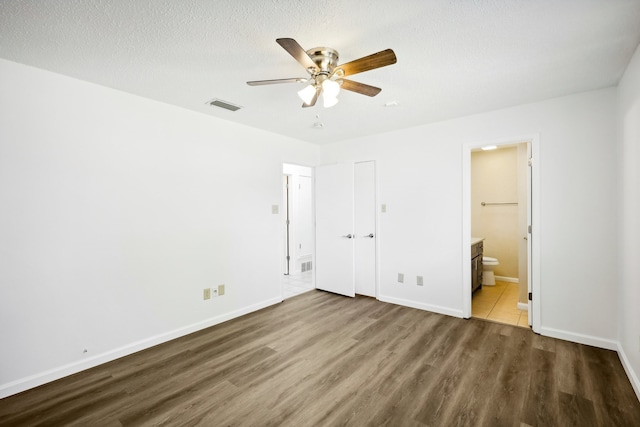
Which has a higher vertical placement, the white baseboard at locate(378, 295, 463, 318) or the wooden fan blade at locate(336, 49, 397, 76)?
the wooden fan blade at locate(336, 49, 397, 76)

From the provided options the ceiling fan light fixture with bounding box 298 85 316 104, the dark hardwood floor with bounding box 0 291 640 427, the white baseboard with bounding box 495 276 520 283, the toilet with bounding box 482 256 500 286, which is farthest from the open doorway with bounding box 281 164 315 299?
the ceiling fan light fixture with bounding box 298 85 316 104

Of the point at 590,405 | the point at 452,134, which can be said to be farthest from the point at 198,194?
the point at 590,405

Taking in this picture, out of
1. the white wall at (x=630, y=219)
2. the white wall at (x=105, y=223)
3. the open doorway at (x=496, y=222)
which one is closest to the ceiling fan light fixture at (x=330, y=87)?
the white wall at (x=105, y=223)

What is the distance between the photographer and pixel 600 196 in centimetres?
275

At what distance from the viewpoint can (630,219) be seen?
89.0 inches

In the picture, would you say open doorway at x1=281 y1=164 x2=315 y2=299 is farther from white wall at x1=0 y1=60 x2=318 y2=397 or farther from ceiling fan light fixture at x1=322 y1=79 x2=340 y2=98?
ceiling fan light fixture at x1=322 y1=79 x2=340 y2=98

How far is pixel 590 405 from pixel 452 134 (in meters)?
2.84

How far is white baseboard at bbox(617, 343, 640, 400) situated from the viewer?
206 cm

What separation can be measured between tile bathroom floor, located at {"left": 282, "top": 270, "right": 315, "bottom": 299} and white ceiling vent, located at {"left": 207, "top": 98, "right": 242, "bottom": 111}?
2.78 metres

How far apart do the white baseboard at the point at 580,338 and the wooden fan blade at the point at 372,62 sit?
317cm

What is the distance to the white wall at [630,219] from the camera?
6.85 ft

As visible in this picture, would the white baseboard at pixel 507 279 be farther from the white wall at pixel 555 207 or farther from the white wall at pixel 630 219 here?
the white wall at pixel 630 219

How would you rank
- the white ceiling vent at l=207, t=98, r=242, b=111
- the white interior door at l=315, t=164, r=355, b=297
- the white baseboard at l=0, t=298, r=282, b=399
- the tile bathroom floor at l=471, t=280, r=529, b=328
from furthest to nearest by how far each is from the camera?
the white interior door at l=315, t=164, r=355, b=297 → the tile bathroom floor at l=471, t=280, r=529, b=328 → the white ceiling vent at l=207, t=98, r=242, b=111 → the white baseboard at l=0, t=298, r=282, b=399

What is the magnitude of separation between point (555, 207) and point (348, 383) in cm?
270
